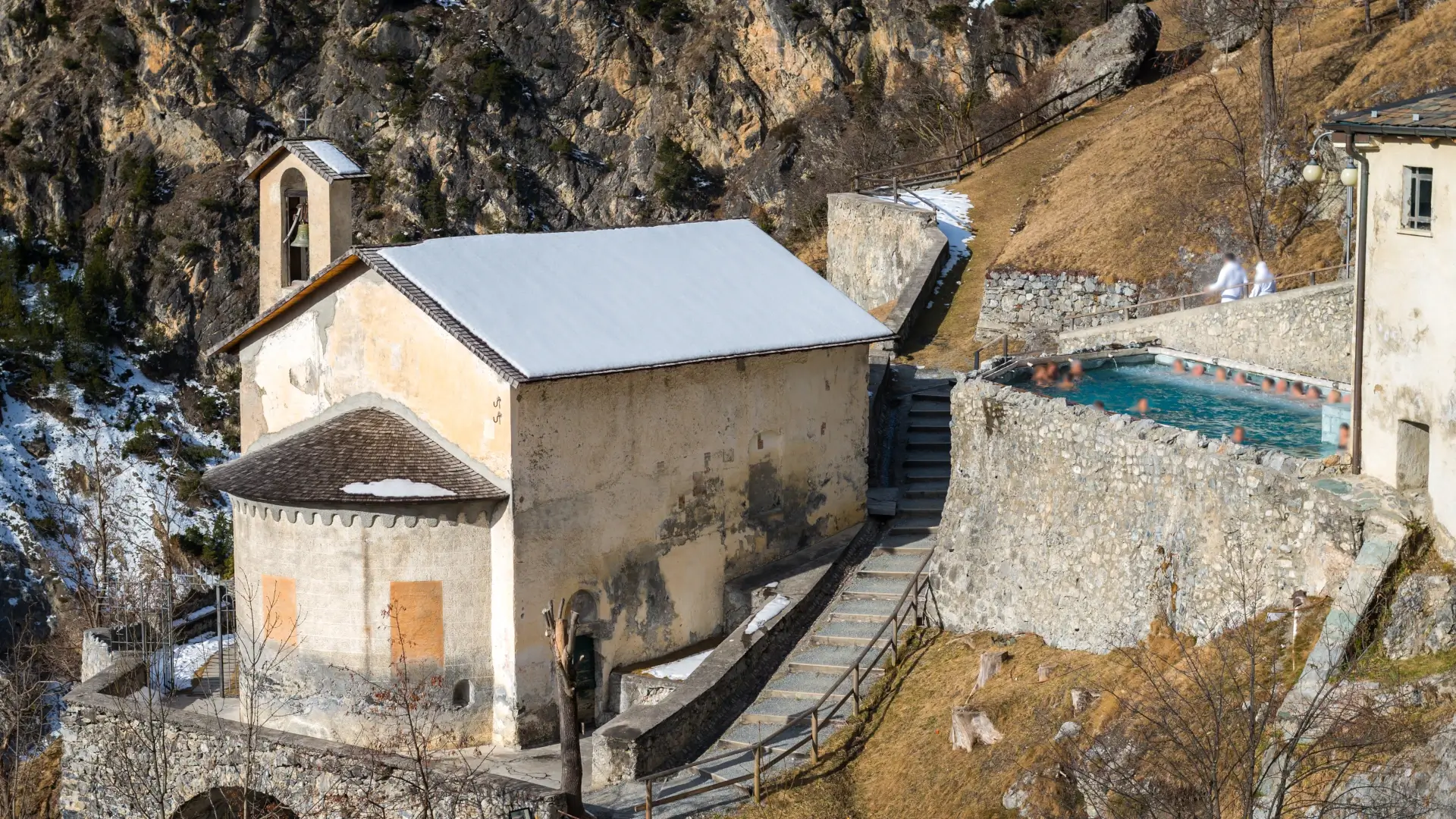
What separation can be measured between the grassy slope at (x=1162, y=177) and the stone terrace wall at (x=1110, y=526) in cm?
1121

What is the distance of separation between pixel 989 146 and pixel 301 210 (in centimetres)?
2930

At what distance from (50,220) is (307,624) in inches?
2762

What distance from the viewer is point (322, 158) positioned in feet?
93.6

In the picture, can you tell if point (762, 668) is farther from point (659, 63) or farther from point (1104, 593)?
point (659, 63)

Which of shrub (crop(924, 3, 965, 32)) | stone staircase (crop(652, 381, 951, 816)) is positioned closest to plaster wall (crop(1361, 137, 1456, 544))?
stone staircase (crop(652, 381, 951, 816))

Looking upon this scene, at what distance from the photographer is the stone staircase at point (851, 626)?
23688mm

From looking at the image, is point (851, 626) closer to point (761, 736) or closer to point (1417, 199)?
point (761, 736)

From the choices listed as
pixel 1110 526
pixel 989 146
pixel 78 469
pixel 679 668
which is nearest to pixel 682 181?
pixel 78 469

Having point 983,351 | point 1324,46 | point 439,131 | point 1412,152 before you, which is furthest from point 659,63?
point 1412,152

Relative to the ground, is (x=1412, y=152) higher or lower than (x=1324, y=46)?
lower

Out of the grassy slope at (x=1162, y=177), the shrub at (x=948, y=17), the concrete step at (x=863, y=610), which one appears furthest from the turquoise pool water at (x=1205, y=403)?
the shrub at (x=948, y=17)

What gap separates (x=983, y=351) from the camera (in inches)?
1457

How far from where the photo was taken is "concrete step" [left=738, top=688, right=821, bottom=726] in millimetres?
24906

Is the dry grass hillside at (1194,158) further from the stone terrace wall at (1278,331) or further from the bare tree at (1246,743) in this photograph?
the bare tree at (1246,743)
